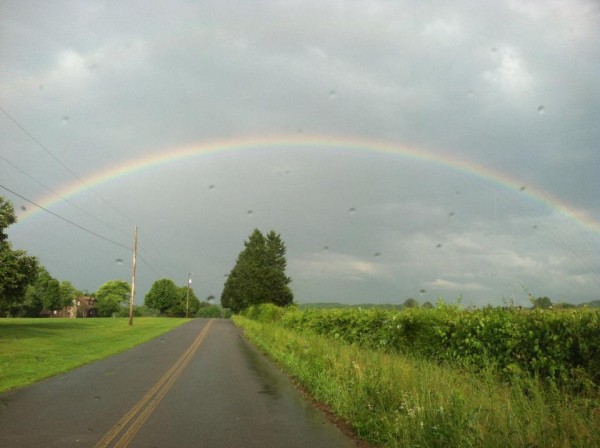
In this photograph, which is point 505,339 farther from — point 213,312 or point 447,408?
point 213,312

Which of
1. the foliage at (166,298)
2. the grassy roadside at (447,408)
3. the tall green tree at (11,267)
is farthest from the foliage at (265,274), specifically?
the foliage at (166,298)

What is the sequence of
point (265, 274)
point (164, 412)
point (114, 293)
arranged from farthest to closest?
1. point (114, 293)
2. point (265, 274)
3. point (164, 412)

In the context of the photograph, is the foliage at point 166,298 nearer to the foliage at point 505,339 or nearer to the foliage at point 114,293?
the foliage at point 114,293

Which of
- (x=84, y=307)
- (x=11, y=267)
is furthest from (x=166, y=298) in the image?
(x=11, y=267)

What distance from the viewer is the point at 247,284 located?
71.3 metres

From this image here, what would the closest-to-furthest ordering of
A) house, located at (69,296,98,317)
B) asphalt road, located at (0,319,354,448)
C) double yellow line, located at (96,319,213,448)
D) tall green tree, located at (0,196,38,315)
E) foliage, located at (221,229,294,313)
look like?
double yellow line, located at (96,319,213,448) → asphalt road, located at (0,319,354,448) → tall green tree, located at (0,196,38,315) → foliage, located at (221,229,294,313) → house, located at (69,296,98,317)

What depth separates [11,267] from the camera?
33438 millimetres

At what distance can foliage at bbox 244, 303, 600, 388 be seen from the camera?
23.0ft

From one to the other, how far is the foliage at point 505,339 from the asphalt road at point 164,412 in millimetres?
3246

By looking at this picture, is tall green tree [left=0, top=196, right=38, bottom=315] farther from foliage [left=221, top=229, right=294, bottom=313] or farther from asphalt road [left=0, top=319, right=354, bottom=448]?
foliage [left=221, top=229, right=294, bottom=313]

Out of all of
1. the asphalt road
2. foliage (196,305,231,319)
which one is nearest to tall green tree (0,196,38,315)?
the asphalt road

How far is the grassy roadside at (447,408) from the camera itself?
5.14 m

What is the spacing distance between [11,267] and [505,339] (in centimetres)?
3450

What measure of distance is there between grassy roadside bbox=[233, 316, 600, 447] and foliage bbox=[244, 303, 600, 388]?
0.39 meters
